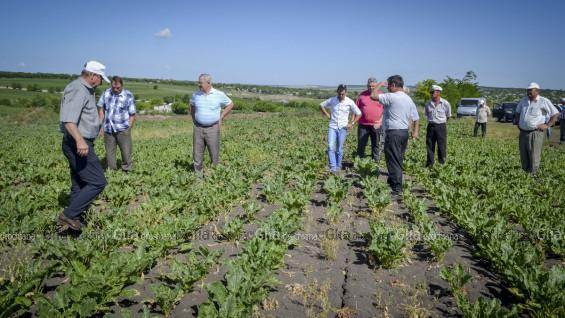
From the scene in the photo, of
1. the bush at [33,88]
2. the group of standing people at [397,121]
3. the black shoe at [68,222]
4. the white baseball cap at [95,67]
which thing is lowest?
the black shoe at [68,222]

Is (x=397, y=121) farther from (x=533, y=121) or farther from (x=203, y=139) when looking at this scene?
(x=203, y=139)

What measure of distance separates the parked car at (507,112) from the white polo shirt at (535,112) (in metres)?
26.2

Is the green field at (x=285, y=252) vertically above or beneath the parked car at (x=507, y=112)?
A: beneath

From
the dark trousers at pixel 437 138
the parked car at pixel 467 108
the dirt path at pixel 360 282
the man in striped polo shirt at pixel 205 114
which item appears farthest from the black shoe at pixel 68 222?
the parked car at pixel 467 108

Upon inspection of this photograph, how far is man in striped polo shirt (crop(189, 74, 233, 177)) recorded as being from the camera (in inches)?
294

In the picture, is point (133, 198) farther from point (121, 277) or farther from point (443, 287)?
point (443, 287)

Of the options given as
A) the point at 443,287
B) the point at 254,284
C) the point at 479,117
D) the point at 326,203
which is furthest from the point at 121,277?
the point at 479,117

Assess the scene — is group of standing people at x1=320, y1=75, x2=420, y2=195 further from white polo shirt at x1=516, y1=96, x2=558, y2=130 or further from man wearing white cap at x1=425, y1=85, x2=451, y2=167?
white polo shirt at x1=516, y1=96, x2=558, y2=130

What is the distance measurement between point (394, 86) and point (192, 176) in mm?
4546

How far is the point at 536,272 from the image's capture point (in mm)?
3334

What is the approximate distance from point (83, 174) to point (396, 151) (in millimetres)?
5273

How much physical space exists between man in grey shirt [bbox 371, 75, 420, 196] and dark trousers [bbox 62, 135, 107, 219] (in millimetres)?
4801

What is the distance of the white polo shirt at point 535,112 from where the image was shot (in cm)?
759

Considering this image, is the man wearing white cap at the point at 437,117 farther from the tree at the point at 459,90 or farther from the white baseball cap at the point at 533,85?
the tree at the point at 459,90
